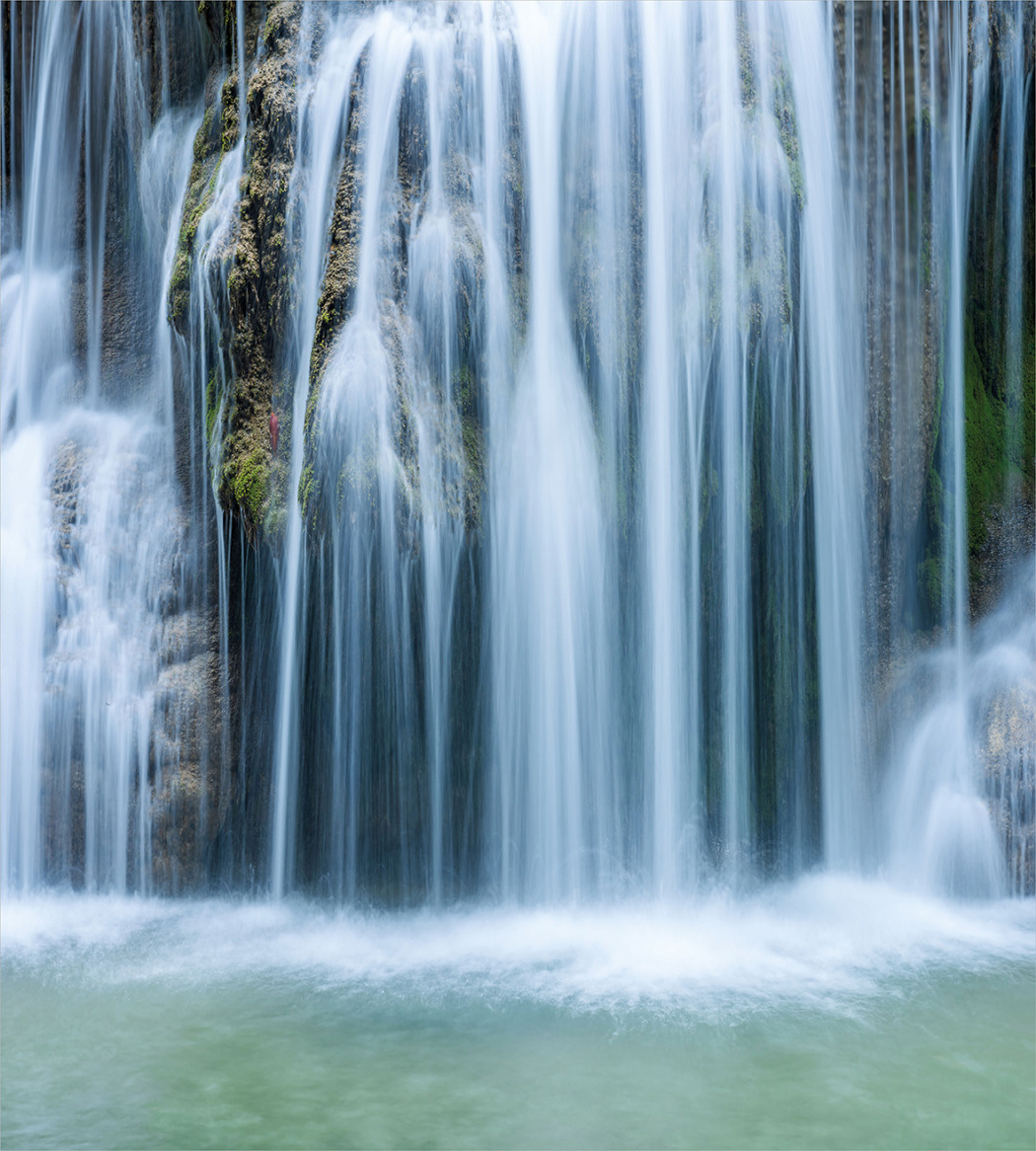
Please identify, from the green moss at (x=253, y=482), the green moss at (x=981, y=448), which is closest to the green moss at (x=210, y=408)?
the green moss at (x=253, y=482)

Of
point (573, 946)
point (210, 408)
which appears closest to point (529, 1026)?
point (573, 946)

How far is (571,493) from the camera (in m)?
7.86

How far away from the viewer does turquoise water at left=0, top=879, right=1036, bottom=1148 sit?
15.9 ft

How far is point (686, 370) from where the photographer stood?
7.83 metres

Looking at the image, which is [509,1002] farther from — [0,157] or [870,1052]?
[0,157]

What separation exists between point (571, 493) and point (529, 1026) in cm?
353

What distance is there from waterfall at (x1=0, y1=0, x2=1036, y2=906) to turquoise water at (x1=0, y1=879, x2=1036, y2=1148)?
0.77m

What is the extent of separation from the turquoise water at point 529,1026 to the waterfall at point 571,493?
0.77 meters

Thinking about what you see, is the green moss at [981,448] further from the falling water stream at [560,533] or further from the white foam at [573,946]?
Result: the white foam at [573,946]

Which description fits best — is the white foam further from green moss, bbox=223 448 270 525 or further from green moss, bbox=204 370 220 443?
green moss, bbox=204 370 220 443

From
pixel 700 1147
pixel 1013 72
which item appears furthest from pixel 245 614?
pixel 1013 72

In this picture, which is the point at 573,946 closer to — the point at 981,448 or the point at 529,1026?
the point at 529,1026

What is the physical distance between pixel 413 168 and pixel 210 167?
191cm

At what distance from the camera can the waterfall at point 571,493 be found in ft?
25.3
